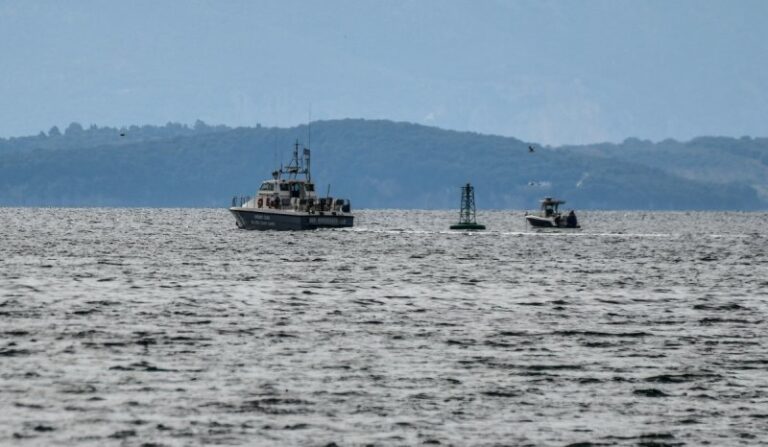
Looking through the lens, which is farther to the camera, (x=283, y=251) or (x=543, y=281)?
(x=283, y=251)

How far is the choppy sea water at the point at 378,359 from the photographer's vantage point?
82.9 ft

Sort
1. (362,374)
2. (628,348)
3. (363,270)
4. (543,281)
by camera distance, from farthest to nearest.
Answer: (363,270) → (543,281) → (628,348) → (362,374)

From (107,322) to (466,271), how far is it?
119 feet

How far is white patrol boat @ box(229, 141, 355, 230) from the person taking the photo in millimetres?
126312

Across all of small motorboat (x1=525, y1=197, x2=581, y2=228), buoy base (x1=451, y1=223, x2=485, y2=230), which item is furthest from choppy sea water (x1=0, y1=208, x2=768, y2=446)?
small motorboat (x1=525, y1=197, x2=581, y2=228)

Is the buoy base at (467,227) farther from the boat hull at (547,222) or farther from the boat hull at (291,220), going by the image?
the boat hull at (291,220)

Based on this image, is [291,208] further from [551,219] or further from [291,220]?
[551,219]

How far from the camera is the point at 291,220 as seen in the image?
126188mm

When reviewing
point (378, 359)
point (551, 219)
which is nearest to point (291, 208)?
point (551, 219)

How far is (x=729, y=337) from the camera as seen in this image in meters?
40.9

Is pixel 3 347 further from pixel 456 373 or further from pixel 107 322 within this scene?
pixel 456 373

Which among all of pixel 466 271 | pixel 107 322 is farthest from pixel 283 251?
pixel 107 322

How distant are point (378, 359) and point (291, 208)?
96.6 meters

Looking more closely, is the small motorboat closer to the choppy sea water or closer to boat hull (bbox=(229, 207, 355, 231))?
boat hull (bbox=(229, 207, 355, 231))
